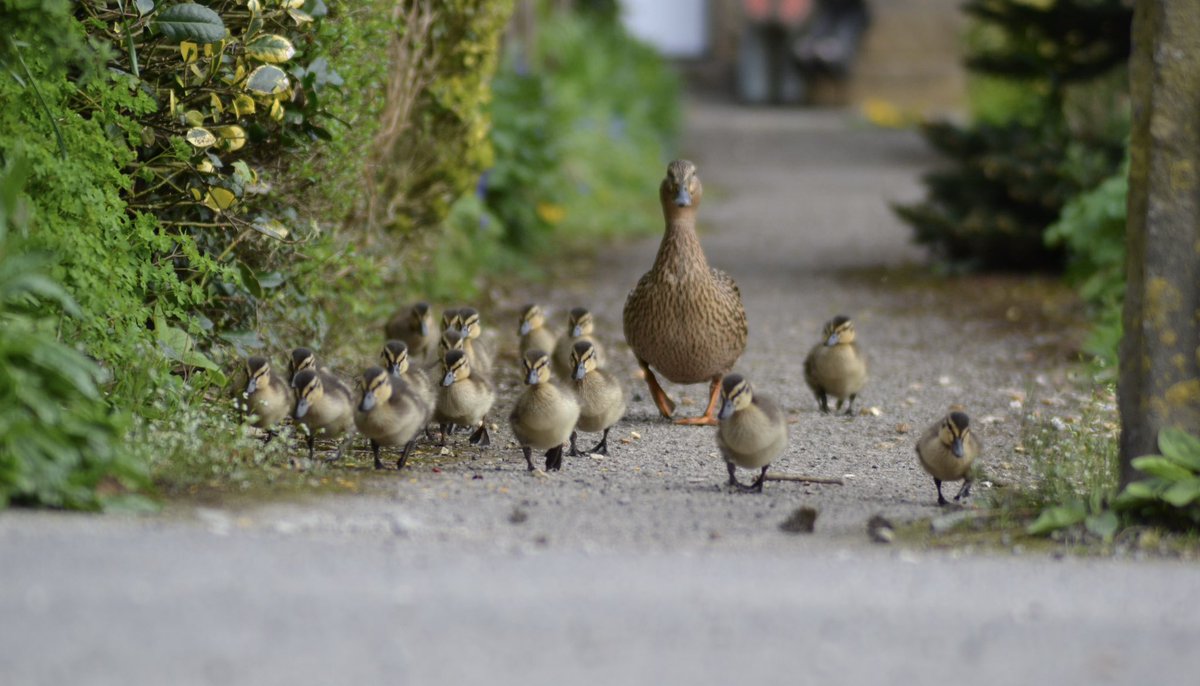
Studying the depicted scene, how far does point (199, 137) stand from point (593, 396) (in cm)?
194

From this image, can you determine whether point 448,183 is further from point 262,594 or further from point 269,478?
point 262,594

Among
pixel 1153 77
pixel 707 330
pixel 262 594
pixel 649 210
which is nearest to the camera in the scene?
pixel 262 594

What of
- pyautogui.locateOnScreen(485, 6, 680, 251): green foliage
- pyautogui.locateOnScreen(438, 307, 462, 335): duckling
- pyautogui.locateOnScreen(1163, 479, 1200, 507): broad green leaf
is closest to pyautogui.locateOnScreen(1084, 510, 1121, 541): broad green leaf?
pyautogui.locateOnScreen(1163, 479, 1200, 507): broad green leaf

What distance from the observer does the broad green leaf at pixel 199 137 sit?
21.0 ft

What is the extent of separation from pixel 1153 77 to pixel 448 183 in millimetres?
4815

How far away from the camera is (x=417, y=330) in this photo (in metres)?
8.16

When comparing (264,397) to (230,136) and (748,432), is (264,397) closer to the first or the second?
(230,136)

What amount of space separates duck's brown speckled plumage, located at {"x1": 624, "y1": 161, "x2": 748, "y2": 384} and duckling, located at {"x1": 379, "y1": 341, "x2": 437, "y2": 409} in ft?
3.60

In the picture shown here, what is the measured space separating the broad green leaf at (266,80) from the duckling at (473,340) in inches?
66.9

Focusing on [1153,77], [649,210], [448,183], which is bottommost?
[649,210]

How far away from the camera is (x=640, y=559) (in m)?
4.77

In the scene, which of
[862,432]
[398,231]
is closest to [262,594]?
[862,432]

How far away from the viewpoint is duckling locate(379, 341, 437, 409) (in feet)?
22.3

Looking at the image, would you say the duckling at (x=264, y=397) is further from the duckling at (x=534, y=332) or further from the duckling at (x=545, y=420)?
the duckling at (x=534, y=332)
